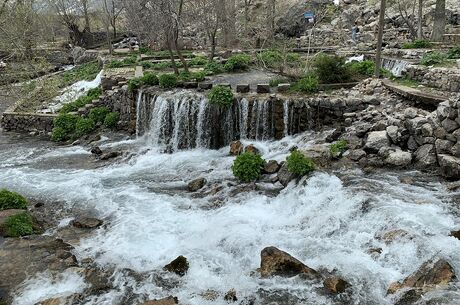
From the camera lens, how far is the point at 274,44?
27922 millimetres

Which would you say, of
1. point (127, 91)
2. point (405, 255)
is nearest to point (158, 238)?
point (405, 255)

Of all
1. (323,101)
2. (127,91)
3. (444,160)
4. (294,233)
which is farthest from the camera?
(127,91)

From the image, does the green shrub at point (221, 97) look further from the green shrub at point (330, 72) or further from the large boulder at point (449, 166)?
the large boulder at point (449, 166)

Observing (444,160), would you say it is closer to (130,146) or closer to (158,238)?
(158,238)

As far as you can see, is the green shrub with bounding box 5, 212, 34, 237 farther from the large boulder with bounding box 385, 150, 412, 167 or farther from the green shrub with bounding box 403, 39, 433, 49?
the green shrub with bounding box 403, 39, 433, 49

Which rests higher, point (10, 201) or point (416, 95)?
point (416, 95)

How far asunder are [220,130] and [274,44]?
1430 centimetres

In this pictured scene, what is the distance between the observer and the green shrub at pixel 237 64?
2223cm

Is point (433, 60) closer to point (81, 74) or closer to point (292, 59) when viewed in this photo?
point (292, 59)

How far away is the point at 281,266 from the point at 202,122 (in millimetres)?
8623

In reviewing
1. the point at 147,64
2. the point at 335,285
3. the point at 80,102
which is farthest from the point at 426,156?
the point at 147,64

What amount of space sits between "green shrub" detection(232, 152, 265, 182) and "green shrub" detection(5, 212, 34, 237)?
5528 mm

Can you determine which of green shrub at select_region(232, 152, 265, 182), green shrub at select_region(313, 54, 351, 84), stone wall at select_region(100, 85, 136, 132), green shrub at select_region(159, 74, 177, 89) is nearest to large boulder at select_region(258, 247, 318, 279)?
green shrub at select_region(232, 152, 265, 182)

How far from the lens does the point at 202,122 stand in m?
15.7
